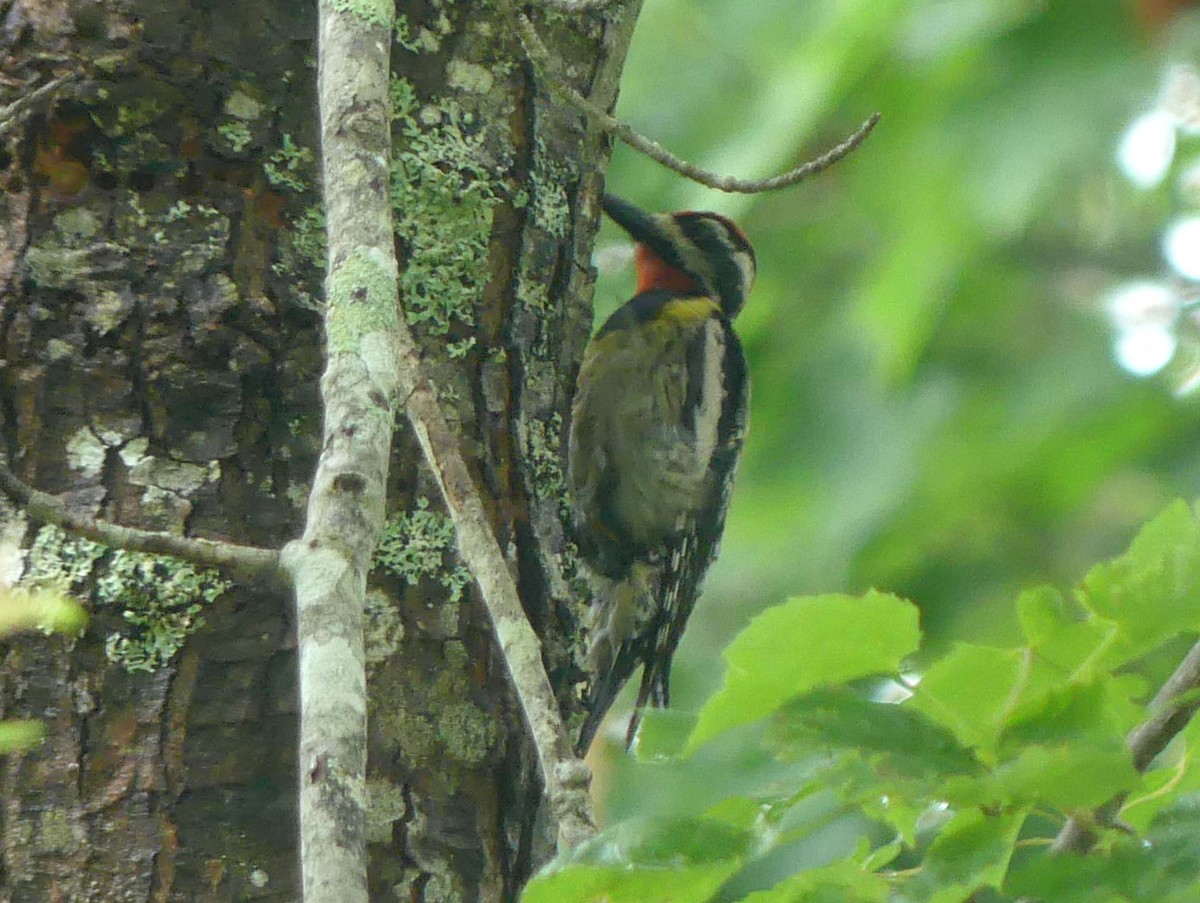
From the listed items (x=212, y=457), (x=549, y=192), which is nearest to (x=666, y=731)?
(x=212, y=457)

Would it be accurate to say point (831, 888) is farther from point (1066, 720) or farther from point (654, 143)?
point (654, 143)

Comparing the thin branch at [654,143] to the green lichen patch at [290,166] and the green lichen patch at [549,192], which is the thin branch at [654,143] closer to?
the green lichen patch at [549,192]

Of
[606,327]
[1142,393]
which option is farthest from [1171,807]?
[1142,393]

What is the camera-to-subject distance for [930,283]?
16.4ft

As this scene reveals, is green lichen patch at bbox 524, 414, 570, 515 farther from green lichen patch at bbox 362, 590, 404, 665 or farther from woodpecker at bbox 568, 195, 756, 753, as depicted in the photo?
woodpecker at bbox 568, 195, 756, 753

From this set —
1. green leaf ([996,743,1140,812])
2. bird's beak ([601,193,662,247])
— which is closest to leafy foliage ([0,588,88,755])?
green leaf ([996,743,1140,812])

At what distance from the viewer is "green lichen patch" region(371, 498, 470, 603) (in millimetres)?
2115

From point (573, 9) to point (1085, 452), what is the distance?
4235 mm

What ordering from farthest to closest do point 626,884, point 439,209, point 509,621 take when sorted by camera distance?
point 439,209, point 509,621, point 626,884

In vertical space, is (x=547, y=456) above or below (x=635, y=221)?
below

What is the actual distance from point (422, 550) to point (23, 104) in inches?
29.4

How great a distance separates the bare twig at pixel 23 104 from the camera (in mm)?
1999

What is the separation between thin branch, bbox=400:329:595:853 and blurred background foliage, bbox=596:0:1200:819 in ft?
7.88

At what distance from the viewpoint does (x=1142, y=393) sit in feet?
19.2
